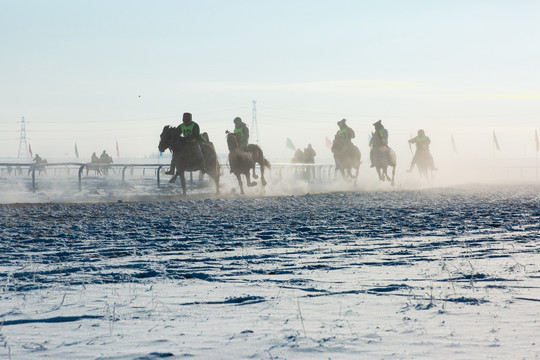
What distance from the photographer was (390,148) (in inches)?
1161

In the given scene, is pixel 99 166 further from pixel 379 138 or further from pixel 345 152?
pixel 379 138

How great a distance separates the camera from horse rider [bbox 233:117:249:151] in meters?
21.9

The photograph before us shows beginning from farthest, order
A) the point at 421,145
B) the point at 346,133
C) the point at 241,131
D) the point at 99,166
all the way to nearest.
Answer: the point at 421,145 → the point at 346,133 → the point at 99,166 → the point at 241,131

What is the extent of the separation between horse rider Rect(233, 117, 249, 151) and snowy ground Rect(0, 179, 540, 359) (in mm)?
10719

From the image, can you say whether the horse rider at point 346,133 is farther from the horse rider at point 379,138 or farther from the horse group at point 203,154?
the horse group at point 203,154

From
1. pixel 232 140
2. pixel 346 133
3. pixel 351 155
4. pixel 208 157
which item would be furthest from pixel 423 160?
pixel 208 157

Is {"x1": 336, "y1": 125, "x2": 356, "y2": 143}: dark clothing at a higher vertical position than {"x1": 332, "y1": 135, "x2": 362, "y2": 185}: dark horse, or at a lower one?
higher

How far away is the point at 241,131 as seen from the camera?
72.0ft

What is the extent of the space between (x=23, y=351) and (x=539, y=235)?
7.42 metres

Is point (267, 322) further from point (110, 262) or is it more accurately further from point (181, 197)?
point (181, 197)

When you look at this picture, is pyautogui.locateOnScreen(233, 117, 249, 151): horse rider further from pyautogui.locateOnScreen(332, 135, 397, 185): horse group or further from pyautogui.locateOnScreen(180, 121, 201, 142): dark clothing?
pyautogui.locateOnScreen(332, 135, 397, 185): horse group

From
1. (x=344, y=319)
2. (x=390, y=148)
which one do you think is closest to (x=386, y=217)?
(x=344, y=319)

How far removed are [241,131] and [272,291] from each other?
54.0ft

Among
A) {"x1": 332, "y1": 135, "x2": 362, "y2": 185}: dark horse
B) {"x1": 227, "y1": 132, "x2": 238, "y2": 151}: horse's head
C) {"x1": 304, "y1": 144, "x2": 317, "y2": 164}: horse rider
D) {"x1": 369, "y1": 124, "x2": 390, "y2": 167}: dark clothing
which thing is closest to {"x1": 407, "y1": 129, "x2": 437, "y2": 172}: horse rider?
{"x1": 369, "y1": 124, "x2": 390, "y2": 167}: dark clothing
